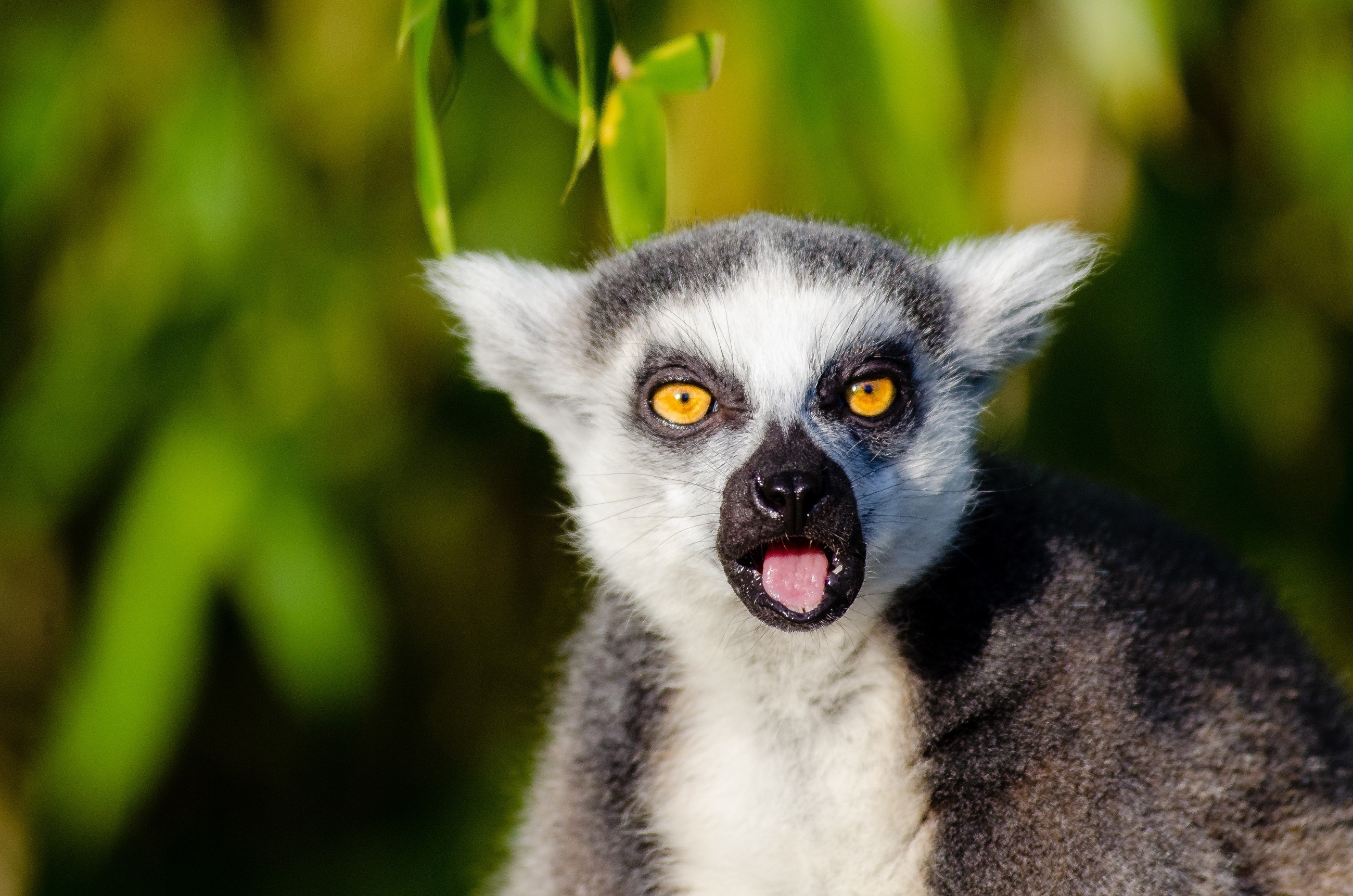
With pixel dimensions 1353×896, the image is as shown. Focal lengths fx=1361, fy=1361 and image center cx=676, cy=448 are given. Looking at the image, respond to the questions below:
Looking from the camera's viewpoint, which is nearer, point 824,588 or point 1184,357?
point 824,588

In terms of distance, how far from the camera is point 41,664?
4.19m

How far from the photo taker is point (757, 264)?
6.41 feet

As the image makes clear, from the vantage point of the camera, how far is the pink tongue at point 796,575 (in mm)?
1666

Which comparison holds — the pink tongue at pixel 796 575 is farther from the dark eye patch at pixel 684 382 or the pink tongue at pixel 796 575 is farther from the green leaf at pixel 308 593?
the green leaf at pixel 308 593

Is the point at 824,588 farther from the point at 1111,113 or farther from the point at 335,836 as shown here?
the point at 335,836

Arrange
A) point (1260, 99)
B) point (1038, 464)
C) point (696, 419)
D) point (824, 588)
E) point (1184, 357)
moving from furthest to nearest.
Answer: point (1260, 99) → point (1184, 357) → point (1038, 464) → point (696, 419) → point (824, 588)

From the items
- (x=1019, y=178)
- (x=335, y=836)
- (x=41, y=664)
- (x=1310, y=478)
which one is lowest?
(x=335, y=836)

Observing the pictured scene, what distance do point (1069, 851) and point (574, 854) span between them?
2.35 ft

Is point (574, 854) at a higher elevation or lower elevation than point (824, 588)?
lower

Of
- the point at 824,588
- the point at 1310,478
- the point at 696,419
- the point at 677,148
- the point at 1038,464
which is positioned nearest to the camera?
the point at 824,588

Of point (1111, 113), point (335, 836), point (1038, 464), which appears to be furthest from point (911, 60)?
point (335, 836)

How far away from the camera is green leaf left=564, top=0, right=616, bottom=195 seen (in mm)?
1571

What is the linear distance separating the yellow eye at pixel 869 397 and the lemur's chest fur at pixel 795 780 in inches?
11.8

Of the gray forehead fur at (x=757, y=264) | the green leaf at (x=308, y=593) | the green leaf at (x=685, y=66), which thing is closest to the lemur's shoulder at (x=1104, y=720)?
the gray forehead fur at (x=757, y=264)
